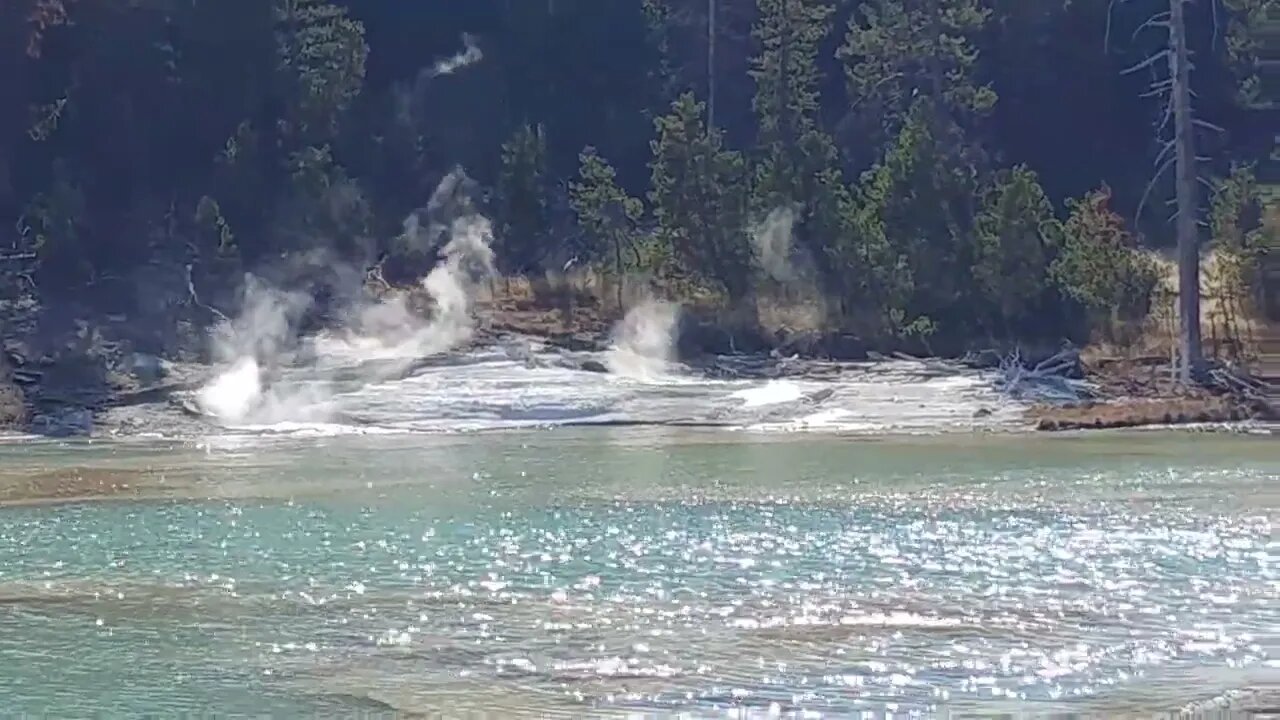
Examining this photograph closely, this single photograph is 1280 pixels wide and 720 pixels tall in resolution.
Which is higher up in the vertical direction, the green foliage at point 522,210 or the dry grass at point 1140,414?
the green foliage at point 522,210

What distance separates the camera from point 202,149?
5272 centimetres

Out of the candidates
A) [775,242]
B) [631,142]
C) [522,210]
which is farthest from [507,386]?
[631,142]

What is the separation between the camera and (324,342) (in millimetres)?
43656

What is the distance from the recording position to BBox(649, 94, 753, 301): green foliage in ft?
149

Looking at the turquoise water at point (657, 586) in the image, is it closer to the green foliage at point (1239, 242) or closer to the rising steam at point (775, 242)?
the green foliage at point (1239, 242)

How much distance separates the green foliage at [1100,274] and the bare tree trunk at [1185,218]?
1019 millimetres

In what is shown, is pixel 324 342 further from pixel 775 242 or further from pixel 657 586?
pixel 657 586

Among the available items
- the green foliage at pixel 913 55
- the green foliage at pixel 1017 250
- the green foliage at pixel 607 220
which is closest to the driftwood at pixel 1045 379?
the green foliage at pixel 1017 250

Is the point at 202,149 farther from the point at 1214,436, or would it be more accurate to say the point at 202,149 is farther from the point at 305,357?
the point at 1214,436

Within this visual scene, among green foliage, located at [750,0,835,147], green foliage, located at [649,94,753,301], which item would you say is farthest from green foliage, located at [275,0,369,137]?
green foliage, located at [750,0,835,147]

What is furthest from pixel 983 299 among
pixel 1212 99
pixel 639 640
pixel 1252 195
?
pixel 639 640

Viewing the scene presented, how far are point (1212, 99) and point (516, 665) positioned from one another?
46.4 meters

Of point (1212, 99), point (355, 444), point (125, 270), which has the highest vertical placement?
point (1212, 99)

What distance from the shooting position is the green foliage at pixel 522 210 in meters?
47.6
